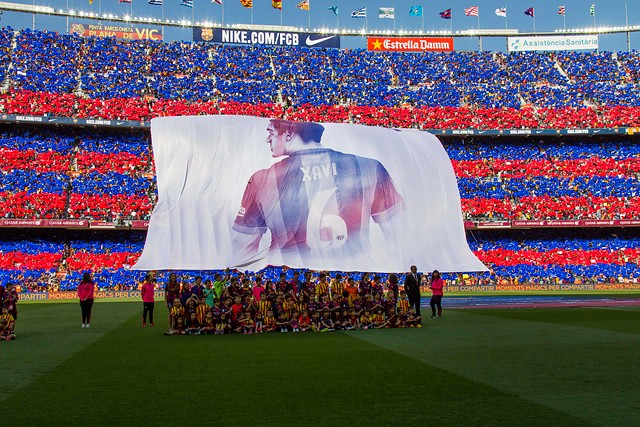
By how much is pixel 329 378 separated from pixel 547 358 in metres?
4.61

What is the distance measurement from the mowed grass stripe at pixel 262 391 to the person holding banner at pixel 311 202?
1361 cm

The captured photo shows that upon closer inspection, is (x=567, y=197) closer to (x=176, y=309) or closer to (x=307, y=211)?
(x=307, y=211)

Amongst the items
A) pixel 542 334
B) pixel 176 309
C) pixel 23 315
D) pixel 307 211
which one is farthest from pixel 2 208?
pixel 542 334

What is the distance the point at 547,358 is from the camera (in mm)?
12234

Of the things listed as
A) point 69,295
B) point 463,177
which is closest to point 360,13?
point 463,177

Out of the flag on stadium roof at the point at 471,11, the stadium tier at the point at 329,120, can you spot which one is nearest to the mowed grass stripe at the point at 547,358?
the stadium tier at the point at 329,120

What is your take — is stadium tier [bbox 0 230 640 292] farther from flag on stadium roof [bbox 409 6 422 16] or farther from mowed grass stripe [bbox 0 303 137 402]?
flag on stadium roof [bbox 409 6 422 16]

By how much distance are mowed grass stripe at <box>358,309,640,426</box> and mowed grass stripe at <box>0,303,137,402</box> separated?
23.3 ft

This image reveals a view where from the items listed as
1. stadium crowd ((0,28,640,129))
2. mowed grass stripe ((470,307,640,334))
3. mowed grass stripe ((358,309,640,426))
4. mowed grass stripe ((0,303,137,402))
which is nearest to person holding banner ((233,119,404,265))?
mowed grass stripe ((470,307,640,334))

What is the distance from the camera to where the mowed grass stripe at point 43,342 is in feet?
36.6

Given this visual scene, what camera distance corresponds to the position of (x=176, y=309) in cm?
1831

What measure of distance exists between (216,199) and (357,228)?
6.57m

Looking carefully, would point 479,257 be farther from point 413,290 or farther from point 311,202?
point 413,290

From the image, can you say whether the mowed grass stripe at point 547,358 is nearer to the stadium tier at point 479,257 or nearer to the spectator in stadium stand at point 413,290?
the spectator in stadium stand at point 413,290
